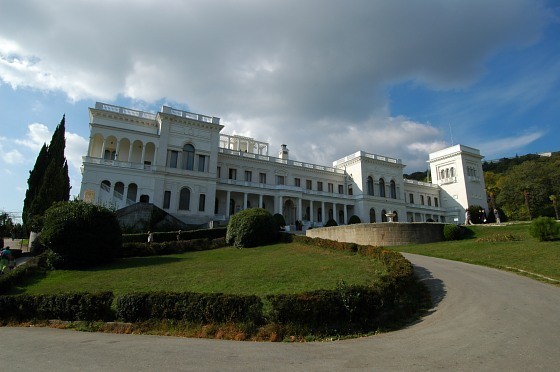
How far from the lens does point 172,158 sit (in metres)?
42.1

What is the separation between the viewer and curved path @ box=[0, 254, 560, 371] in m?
5.64

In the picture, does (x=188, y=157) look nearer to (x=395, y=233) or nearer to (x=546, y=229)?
(x=395, y=233)

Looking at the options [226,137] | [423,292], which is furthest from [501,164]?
[423,292]

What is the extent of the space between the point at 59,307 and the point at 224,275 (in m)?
5.76

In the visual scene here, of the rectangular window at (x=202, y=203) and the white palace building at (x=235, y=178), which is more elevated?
the white palace building at (x=235, y=178)

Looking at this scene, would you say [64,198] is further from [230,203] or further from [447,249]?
[447,249]

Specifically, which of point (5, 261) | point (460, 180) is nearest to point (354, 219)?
point (460, 180)

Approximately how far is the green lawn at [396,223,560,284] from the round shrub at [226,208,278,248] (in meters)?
9.09

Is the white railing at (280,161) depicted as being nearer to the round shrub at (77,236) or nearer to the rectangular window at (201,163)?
the rectangular window at (201,163)

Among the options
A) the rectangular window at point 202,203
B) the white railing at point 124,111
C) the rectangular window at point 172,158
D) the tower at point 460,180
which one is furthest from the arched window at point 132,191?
the tower at point 460,180

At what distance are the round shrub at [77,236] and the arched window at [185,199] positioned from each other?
842 inches

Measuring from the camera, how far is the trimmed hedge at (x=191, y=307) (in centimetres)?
845

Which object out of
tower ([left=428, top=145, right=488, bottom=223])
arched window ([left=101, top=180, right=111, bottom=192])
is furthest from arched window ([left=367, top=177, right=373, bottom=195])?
arched window ([left=101, top=180, right=111, bottom=192])

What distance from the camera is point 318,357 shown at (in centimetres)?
619
